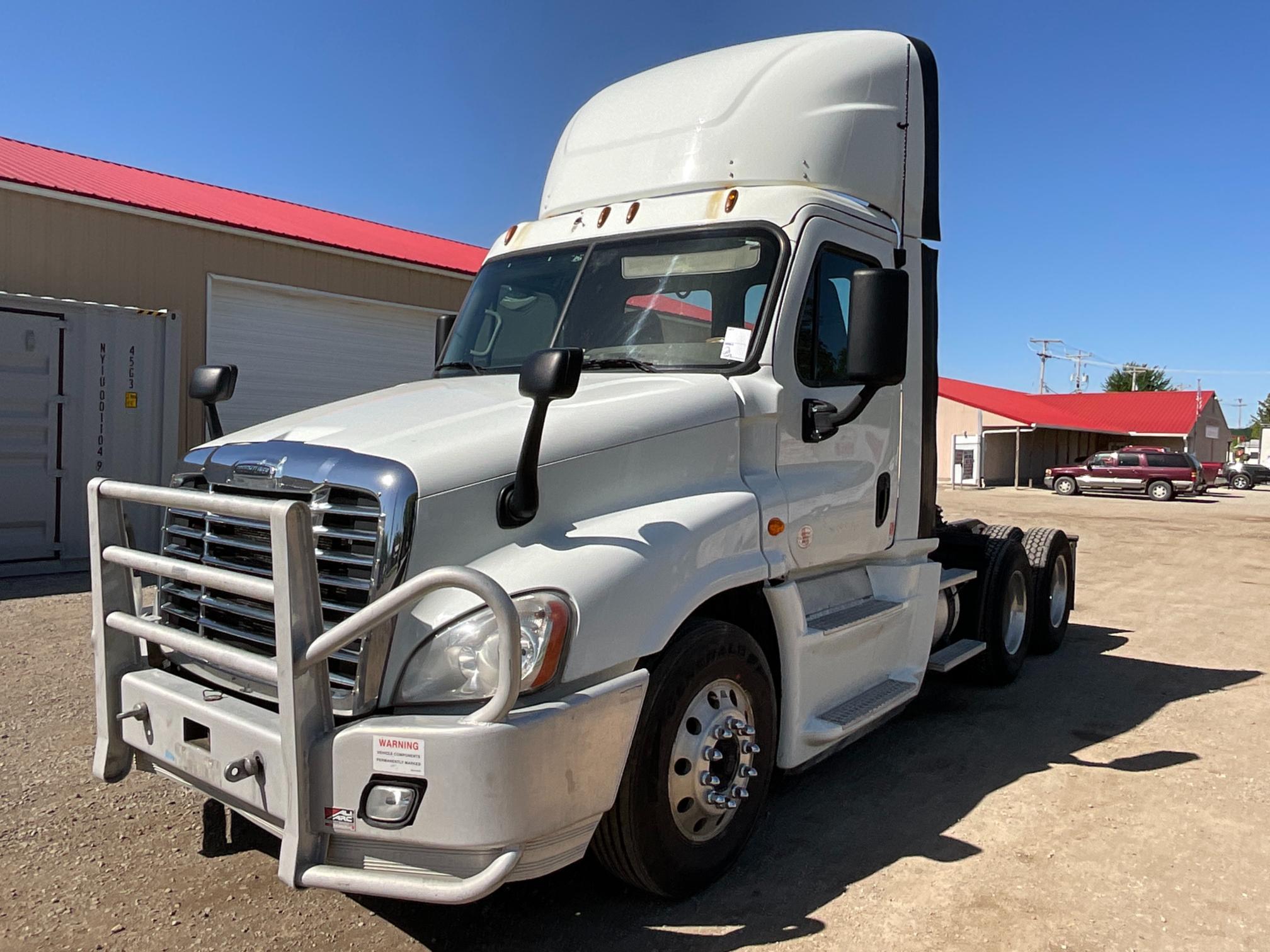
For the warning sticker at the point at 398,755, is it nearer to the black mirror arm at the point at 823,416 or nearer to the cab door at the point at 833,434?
the cab door at the point at 833,434

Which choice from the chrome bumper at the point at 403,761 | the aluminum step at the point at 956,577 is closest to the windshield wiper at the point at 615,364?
the chrome bumper at the point at 403,761

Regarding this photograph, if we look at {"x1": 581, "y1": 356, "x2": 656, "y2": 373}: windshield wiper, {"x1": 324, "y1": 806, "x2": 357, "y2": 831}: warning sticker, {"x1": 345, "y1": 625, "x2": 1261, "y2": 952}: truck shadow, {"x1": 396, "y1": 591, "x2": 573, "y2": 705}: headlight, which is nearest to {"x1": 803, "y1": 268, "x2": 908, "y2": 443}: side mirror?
{"x1": 581, "y1": 356, "x2": 656, "y2": 373}: windshield wiper

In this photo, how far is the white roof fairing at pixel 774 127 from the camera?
470 cm

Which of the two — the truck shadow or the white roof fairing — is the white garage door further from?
the truck shadow

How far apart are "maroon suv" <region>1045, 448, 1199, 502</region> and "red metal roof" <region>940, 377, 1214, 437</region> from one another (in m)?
5.86

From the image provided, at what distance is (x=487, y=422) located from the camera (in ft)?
11.3

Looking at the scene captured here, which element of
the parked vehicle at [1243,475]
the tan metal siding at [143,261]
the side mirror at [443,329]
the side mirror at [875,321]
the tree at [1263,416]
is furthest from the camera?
the tree at [1263,416]

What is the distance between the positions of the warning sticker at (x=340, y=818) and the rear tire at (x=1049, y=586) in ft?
20.2

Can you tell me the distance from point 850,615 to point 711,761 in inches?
51.4

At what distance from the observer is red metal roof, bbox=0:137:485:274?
1233 centimetres

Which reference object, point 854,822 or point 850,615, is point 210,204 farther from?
point 854,822

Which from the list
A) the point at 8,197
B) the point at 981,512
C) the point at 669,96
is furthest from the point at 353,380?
the point at 981,512

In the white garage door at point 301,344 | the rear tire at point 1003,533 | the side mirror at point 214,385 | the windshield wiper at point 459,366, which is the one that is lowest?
the rear tire at point 1003,533

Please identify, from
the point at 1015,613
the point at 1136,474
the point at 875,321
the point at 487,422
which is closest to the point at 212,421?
the point at 487,422
